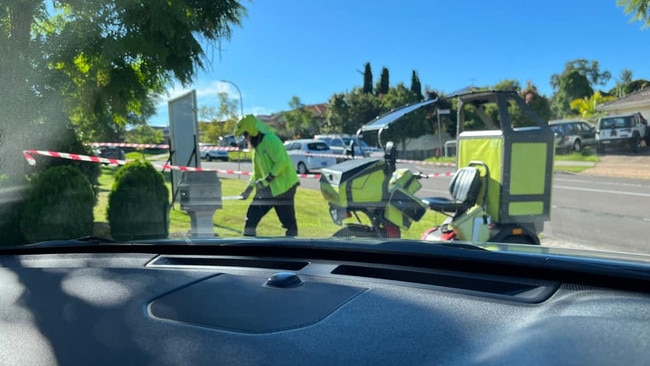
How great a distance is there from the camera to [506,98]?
5.71 metres

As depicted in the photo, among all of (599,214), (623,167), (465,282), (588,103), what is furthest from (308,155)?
(465,282)

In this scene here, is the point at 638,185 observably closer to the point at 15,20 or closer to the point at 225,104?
the point at 15,20

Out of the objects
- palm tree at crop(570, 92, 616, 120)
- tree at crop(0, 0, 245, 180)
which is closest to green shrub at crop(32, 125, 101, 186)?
tree at crop(0, 0, 245, 180)

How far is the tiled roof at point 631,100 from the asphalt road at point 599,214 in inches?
75.8

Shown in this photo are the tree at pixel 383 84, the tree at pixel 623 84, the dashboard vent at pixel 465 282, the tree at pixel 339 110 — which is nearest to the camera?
the dashboard vent at pixel 465 282

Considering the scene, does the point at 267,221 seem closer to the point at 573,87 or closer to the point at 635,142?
the point at 573,87

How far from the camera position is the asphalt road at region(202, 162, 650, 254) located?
8023 mm

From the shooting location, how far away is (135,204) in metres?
7.33

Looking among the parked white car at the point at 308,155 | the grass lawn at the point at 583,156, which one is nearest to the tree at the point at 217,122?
the parked white car at the point at 308,155

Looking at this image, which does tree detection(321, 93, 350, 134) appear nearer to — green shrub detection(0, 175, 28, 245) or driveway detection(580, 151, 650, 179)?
driveway detection(580, 151, 650, 179)

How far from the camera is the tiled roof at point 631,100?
18.9 ft

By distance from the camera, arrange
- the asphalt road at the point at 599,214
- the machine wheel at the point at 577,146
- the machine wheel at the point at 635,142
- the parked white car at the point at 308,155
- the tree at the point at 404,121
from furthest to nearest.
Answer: the parked white car at the point at 308,155 < the machine wheel at the point at 577,146 < the machine wheel at the point at 635,142 < the asphalt road at the point at 599,214 < the tree at the point at 404,121

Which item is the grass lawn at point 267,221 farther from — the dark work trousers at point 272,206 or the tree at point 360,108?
the tree at point 360,108

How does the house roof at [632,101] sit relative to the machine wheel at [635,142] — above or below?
above
